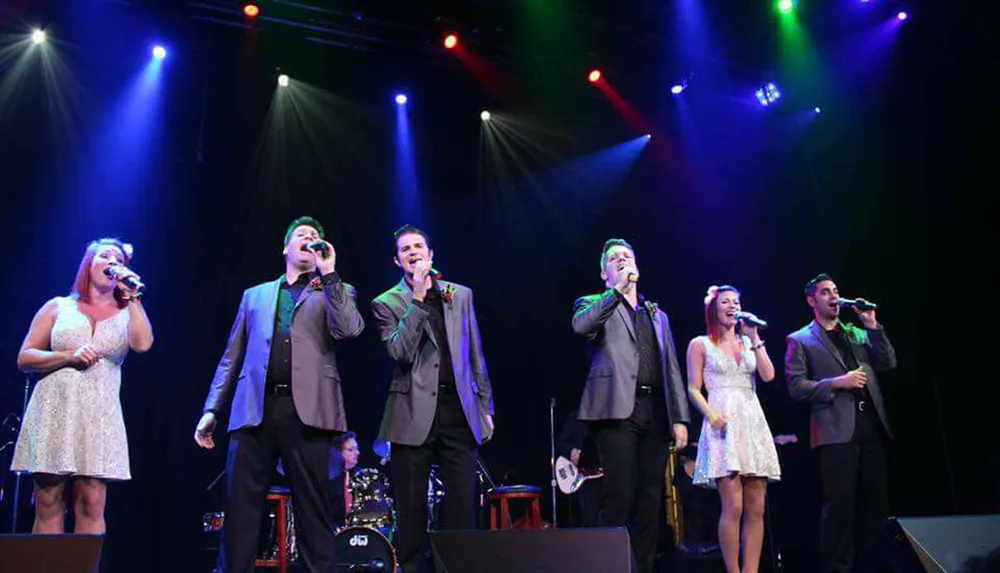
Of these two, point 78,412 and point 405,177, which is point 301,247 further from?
point 405,177

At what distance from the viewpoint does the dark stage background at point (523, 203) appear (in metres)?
7.36

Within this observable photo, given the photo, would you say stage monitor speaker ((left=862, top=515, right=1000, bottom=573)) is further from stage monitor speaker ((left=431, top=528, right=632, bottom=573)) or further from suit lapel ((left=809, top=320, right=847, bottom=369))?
suit lapel ((left=809, top=320, right=847, bottom=369))

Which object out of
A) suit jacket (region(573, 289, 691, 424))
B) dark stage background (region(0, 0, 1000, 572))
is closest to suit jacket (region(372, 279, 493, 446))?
suit jacket (region(573, 289, 691, 424))

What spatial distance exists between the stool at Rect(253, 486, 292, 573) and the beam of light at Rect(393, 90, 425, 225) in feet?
10.1

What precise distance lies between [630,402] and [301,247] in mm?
1873

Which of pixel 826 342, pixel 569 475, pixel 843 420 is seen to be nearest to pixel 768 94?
pixel 826 342

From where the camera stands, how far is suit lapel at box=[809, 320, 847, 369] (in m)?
5.90

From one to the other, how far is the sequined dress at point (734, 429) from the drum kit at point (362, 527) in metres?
2.14

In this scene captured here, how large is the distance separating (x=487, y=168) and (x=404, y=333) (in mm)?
5268

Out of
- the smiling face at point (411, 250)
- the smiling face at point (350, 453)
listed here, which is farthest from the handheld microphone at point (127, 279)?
the smiling face at point (350, 453)

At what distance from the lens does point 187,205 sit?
7914 millimetres

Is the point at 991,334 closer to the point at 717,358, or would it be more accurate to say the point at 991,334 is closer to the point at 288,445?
the point at 717,358

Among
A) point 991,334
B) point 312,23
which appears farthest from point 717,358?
point 312,23

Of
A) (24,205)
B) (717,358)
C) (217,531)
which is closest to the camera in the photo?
(717,358)
